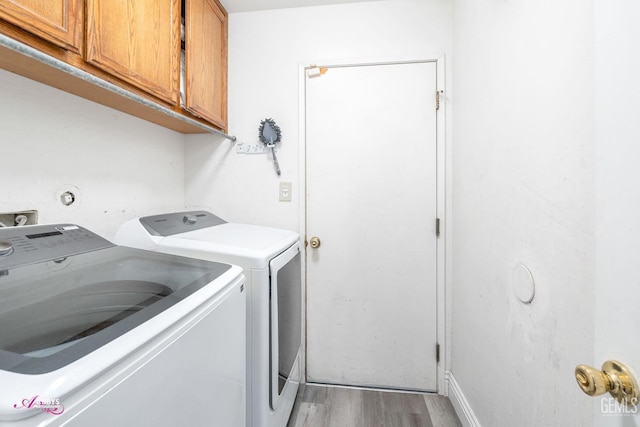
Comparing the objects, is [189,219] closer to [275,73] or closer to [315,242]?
[315,242]

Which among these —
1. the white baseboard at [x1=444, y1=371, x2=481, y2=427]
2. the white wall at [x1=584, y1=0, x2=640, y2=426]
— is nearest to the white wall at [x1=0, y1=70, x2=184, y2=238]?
the white wall at [x1=584, y1=0, x2=640, y2=426]

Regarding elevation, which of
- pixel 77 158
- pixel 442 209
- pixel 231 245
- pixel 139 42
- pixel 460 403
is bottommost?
pixel 460 403

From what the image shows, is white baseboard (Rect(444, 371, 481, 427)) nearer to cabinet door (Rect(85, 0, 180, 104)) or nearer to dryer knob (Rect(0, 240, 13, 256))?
dryer knob (Rect(0, 240, 13, 256))

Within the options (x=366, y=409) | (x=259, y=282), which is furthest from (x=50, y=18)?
(x=366, y=409)

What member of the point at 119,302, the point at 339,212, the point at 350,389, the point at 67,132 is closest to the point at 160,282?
the point at 119,302

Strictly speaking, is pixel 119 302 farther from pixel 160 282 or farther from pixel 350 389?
pixel 350 389

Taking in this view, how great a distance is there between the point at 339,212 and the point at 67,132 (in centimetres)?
143

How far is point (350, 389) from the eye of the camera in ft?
5.63

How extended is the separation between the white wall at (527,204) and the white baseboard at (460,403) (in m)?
0.05

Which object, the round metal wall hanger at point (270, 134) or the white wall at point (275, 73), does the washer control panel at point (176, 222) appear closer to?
the white wall at point (275, 73)

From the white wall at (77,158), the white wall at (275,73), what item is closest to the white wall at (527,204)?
the white wall at (275,73)

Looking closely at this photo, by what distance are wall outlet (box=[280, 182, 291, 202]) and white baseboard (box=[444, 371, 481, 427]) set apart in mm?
1558

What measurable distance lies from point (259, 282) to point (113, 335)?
57 centimetres

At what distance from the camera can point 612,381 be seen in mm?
426
